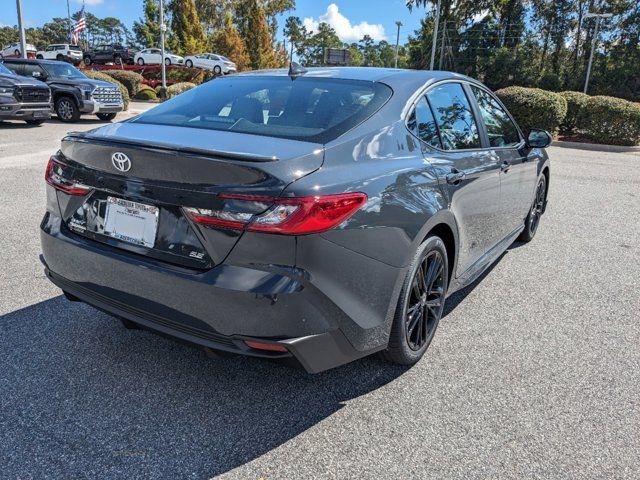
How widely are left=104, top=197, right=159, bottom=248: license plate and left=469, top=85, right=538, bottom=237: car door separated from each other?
2444mm

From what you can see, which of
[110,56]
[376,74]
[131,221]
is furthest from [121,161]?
[110,56]

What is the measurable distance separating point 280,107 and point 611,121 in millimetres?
16842

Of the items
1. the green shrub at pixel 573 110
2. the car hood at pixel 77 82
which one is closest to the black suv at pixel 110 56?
the car hood at pixel 77 82

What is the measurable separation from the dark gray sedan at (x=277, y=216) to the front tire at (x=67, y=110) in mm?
13296

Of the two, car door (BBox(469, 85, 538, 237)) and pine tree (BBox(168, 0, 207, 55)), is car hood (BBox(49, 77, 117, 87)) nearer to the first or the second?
car door (BBox(469, 85, 538, 237))

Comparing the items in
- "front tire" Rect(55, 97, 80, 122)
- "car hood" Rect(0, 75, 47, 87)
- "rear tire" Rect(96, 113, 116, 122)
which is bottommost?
"rear tire" Rect(96, 113, 116, 122)

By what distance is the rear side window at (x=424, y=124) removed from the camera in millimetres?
2857

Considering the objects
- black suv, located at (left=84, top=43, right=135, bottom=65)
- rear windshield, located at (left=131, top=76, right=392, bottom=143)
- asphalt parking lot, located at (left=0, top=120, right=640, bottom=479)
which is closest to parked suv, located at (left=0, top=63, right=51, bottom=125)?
asphalt parking lot, located at (left=0, top=120, right=640, bottom=479)

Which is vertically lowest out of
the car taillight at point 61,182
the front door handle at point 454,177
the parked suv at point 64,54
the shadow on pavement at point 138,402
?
the shadow on pavement at point 138,402

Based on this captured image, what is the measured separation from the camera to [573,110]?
58.9 feet

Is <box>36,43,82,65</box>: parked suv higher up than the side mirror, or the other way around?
<box>36,43,82,65</box>: parked suv

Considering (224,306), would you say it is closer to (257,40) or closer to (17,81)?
(17,81)

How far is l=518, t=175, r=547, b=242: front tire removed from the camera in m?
5.34

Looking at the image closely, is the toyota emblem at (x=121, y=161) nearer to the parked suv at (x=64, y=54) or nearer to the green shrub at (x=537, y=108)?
the green shrub at (x=537, y=108)
